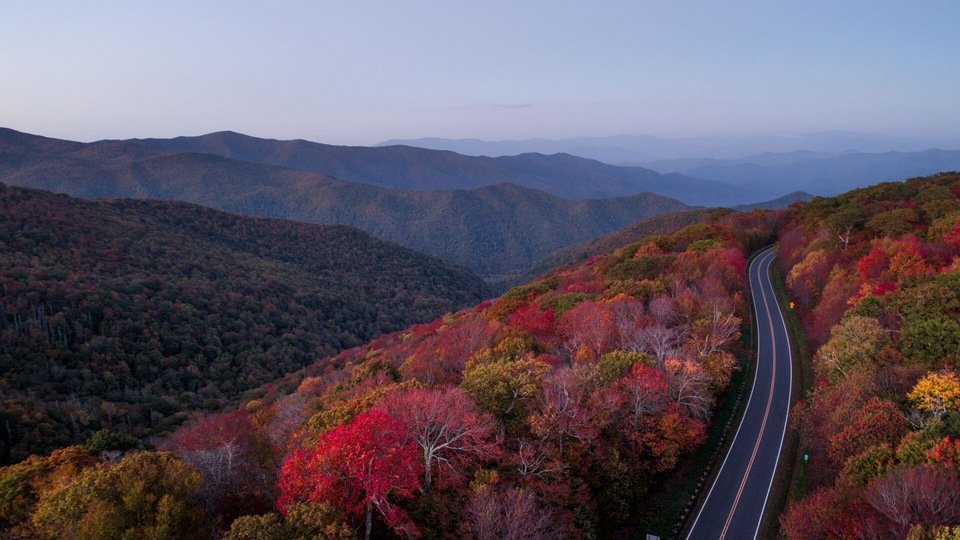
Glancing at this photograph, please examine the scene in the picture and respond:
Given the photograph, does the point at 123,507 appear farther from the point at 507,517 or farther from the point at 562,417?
the point at 562,417

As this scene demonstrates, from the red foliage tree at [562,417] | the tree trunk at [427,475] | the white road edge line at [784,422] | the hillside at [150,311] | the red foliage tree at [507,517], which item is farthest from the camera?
the hillside at [150,311]

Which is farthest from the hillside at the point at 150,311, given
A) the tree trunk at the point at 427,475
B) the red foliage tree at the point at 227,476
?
the tree trunk at the point at 427,475

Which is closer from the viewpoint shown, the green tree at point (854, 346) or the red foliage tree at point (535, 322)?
the green tree at point (854, 346)

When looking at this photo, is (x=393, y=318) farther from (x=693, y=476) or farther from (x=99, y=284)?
(x=693, y=476)

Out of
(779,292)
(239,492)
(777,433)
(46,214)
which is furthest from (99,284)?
(779,292)

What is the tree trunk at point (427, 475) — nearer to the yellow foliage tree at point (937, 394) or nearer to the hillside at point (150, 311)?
the yellow foliage tree at point (937, 394)
